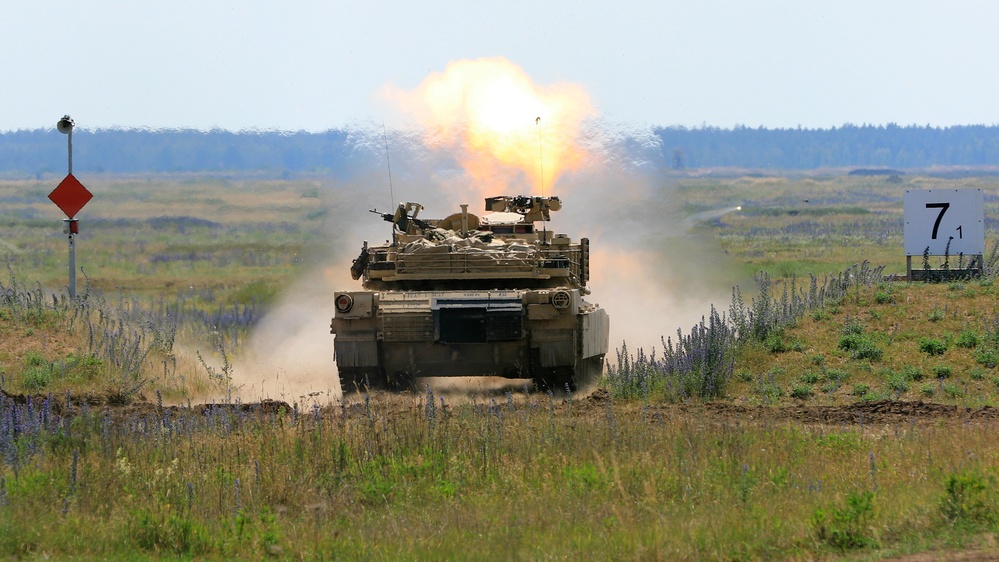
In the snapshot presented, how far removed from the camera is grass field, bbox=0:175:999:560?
998 centimetres

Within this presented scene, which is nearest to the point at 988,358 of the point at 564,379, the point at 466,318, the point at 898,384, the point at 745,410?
the point at 898,384

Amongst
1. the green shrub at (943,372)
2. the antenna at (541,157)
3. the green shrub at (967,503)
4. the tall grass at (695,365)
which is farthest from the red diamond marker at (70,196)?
the green shrub at (967,503)

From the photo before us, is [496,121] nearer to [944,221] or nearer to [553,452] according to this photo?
[944,221]

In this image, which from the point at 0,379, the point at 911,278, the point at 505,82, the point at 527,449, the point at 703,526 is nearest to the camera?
the point at 703,526

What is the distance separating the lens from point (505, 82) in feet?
100

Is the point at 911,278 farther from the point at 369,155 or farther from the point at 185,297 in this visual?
the point at 185,297

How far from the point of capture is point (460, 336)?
17859 millimetres

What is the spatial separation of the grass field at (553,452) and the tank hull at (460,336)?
0.56 m

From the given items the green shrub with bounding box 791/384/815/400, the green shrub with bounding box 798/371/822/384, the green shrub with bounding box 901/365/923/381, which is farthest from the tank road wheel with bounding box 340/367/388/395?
the green shrub with bounding box 901/365/923/381

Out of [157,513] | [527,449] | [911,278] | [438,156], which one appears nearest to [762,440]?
[527,449]

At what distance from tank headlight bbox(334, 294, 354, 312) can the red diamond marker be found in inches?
229

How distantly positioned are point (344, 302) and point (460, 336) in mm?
1492

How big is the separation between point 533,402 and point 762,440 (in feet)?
8.74

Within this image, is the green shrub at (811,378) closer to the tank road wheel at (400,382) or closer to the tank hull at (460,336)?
the tank hull at (460,336)
